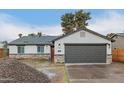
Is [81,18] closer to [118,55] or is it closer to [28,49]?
[28,49]

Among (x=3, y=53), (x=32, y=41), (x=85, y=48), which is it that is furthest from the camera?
(x=3, y=53)

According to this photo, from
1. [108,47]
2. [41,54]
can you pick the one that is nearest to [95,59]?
[108,47]

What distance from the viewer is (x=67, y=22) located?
52750mm

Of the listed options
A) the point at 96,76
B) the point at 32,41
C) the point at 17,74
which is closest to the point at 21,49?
the point at 32,41

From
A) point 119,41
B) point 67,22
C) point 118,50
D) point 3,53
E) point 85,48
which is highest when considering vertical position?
point 67,22

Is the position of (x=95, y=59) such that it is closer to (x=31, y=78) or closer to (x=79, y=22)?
(x=31, y=78)

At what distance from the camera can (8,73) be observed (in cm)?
1340

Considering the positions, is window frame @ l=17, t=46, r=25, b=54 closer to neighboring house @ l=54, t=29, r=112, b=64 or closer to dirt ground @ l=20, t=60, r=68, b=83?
neighboring house @ l=54, t=29, r=112, b=64

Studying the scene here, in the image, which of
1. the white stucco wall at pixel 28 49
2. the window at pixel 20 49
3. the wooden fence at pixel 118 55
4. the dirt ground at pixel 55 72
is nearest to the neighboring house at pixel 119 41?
the wooden fence at pixel 118 55

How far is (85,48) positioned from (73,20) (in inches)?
993

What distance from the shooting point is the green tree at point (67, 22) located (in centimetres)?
5259

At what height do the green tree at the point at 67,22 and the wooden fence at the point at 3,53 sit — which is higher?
the green tree at the point at 67,22

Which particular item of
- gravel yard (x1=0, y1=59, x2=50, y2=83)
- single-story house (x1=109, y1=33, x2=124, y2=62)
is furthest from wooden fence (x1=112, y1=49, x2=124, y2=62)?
gravel yard (x1=0, y1=59, x2=50, y2=83)

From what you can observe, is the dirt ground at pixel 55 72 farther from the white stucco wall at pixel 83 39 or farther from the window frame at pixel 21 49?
the window frame at pixel 21 49
